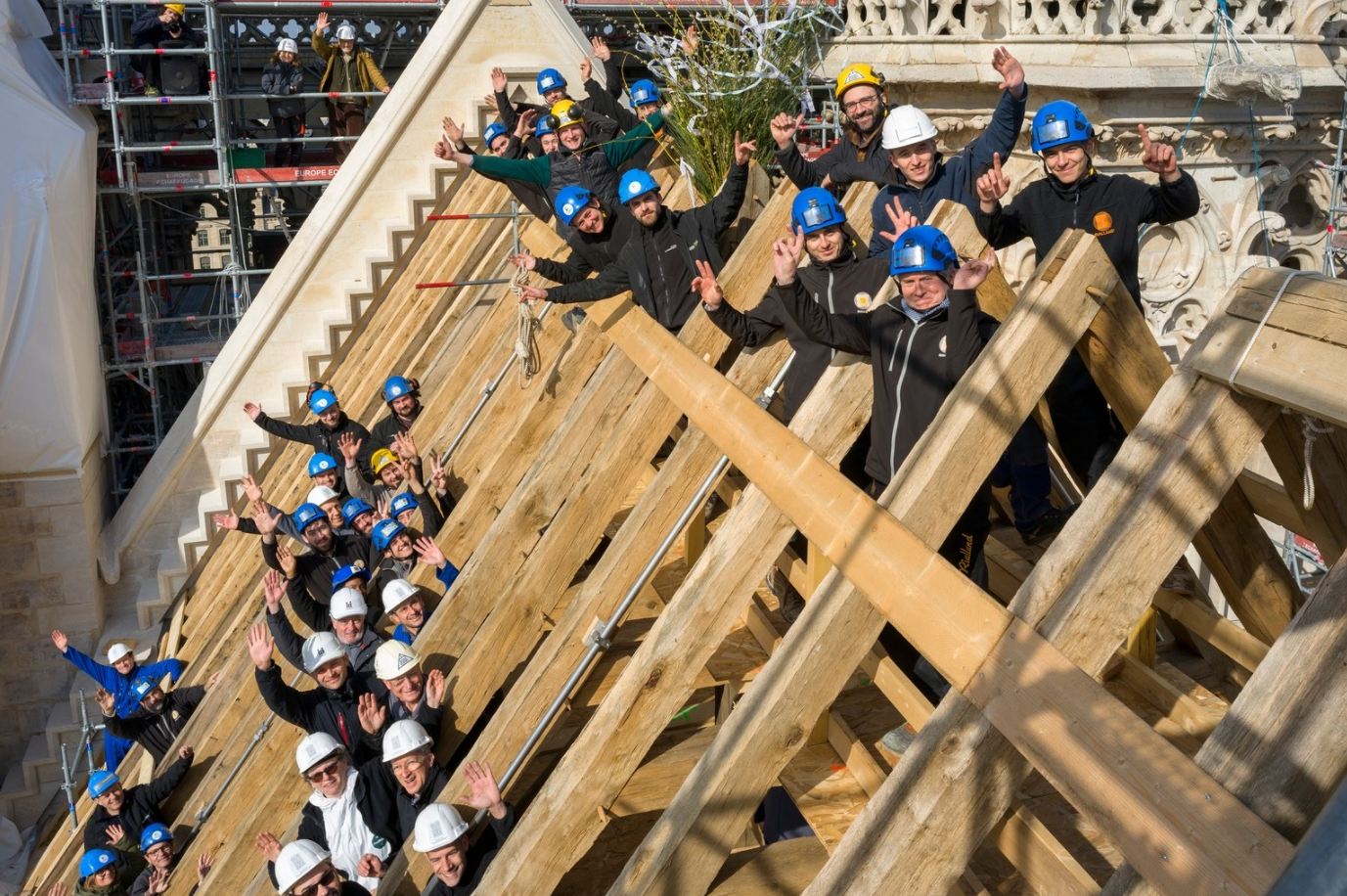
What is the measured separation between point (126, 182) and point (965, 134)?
25.3 ft

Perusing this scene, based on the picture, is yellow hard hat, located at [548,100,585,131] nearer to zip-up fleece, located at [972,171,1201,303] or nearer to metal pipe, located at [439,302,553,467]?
metal pipe, located at [439,302,553,467]

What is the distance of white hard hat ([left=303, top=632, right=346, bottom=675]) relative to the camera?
5273 mm

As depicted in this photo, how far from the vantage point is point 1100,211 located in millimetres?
4062

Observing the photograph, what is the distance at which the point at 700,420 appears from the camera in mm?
3803

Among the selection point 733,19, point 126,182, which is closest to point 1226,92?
point 733,19

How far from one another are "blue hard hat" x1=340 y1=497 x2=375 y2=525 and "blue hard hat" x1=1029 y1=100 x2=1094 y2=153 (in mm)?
4952

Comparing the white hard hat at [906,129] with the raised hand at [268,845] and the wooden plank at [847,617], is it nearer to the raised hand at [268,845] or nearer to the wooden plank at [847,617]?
→ the wooden plank at [847,617]

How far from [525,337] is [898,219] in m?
2.41

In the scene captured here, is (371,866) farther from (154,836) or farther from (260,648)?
(154,836)

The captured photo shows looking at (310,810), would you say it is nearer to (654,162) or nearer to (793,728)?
(793,728)

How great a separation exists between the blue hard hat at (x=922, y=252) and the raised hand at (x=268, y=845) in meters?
3.29

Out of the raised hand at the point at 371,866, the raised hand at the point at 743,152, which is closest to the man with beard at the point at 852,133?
the raised hand at the point at 743,152

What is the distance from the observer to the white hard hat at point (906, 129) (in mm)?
4578

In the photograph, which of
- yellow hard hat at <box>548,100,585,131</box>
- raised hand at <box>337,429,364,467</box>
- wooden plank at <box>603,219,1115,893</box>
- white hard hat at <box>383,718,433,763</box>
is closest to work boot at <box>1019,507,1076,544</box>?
wooden plank at <box>603,219,1115,893</box>
